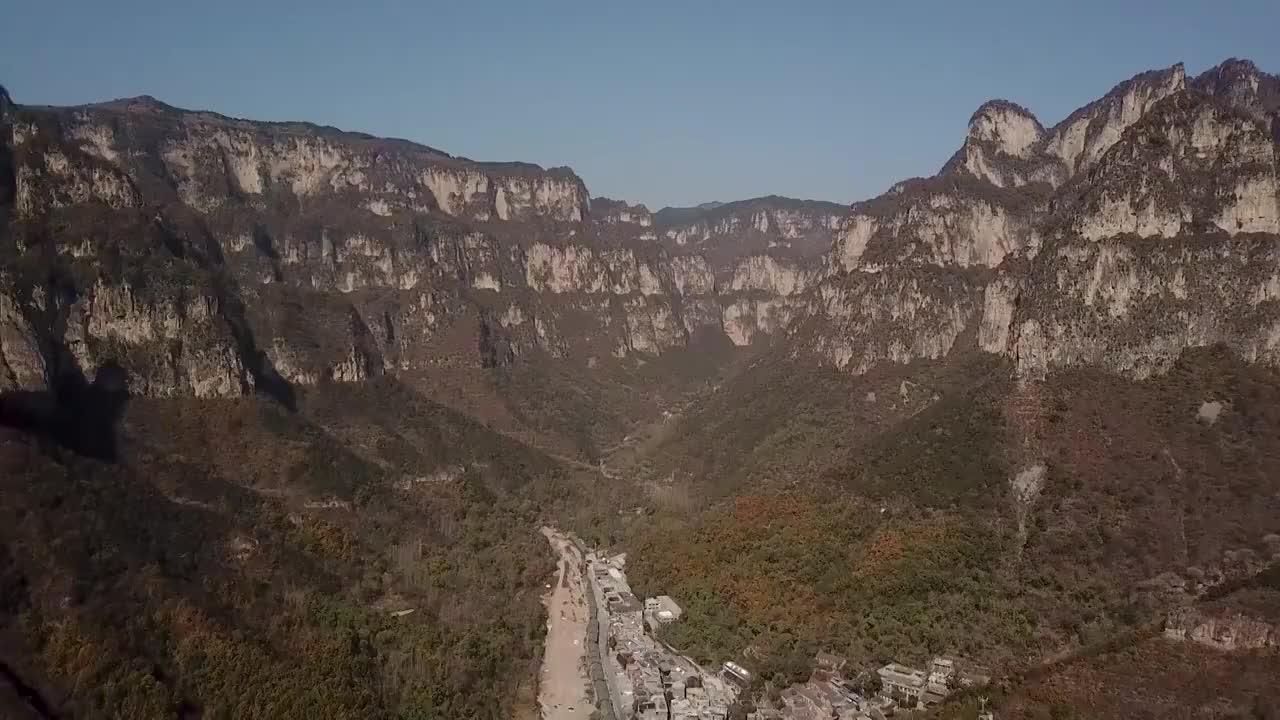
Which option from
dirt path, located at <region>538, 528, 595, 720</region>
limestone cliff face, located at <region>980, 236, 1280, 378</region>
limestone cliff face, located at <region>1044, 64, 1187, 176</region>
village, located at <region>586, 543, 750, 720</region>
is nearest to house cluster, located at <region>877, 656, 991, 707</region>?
village, located at <region>586, 543, 750, 720</region>

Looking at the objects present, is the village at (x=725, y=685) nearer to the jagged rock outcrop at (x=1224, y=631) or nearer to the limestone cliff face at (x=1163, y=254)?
the jagged rock outcrop at (x=1224, y=631)

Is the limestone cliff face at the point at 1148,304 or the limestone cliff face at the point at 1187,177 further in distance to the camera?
the limestone cliff face at the point at 1187,177

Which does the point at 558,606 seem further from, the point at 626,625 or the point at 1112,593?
the point at 1112,593

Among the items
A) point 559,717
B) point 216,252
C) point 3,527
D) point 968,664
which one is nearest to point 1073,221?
point 968,664

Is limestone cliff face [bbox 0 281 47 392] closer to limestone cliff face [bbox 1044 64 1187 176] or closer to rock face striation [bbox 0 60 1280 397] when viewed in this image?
rock face striation [bbox 0 60 1280 397]

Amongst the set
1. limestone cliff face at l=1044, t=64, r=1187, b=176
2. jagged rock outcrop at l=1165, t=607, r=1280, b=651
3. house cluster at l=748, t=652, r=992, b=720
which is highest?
limestone cliff face at l=1044, t=64, r=1187, b=176

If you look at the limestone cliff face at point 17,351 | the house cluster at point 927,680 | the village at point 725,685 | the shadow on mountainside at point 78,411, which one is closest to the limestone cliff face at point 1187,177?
the house cluster at point 927,680
